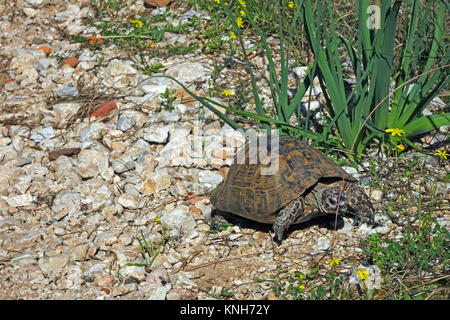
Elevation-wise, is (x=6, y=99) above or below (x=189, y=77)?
below

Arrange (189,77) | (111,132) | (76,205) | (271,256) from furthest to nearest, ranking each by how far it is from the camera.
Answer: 1. (189,77)
2. (111,132)
3. (76,205)
4. (271,256)

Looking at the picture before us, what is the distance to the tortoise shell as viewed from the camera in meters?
3.76

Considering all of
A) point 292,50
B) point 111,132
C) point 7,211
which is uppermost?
point 292,50

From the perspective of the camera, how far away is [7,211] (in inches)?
169

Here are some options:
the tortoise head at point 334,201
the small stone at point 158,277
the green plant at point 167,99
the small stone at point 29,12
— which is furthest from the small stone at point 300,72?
the small stone at point 29,12

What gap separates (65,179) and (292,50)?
2318 mm

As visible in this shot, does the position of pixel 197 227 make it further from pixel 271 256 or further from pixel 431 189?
pixel 431 189

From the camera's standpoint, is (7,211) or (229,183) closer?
(229,183)

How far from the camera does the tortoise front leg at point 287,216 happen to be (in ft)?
12.1

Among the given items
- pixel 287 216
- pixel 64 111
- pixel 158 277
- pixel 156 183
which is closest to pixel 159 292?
pixel 158 277

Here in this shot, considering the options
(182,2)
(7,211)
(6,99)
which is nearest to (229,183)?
(7,211)

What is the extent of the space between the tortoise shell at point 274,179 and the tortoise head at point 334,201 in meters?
0.11

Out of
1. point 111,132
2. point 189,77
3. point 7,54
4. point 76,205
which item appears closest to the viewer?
point 76,205

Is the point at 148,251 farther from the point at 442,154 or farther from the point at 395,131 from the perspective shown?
the point at 442,154
